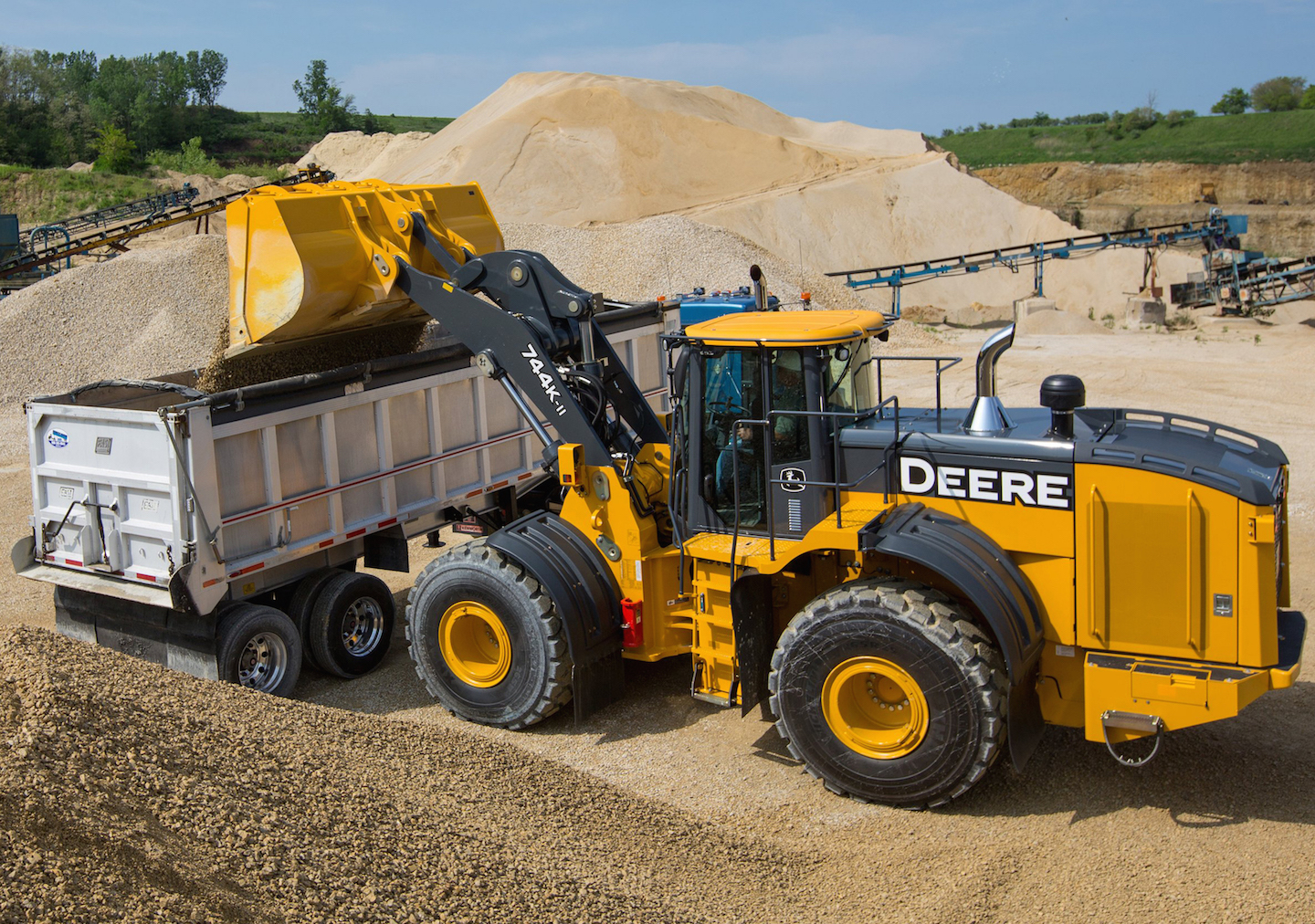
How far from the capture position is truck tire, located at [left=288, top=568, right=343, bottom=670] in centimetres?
852

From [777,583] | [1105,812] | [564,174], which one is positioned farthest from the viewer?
[564,174]

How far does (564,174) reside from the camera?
1383 inches

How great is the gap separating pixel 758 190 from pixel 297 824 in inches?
1278

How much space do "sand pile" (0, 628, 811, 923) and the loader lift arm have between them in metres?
2.25

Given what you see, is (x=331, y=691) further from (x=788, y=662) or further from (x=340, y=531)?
(x=788, y=662)

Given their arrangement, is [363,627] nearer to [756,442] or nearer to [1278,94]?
[756,442]

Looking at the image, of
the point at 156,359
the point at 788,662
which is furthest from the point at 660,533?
the point at 156,359

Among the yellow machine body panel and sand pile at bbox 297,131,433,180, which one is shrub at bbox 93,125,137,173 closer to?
sand pile at bbox 297,131,433,180

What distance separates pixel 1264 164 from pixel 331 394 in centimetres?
4775

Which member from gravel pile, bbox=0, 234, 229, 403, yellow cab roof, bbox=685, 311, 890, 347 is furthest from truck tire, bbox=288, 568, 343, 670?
gravel pile, bbox=0, 234, 229, 403

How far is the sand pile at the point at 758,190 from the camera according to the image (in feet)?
102

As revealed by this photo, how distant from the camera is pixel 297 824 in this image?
4809 mm

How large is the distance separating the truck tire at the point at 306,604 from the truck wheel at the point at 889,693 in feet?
12.7

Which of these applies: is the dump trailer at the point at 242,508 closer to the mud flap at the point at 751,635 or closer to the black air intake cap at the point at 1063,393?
the mud flap at the point at 751,635
